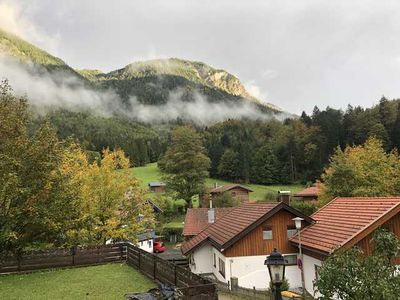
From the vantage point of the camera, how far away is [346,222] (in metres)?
21.8

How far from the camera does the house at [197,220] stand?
4243cm

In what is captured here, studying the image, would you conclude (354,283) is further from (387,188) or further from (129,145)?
(129,145)

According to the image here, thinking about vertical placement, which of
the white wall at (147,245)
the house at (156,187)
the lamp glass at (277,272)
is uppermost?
the house at (156,187)

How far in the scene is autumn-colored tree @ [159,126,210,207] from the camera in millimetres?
71000

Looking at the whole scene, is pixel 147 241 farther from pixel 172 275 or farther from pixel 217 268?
pixel 172 275

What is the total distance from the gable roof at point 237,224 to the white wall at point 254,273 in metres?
1.45

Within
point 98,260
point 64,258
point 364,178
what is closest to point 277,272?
point 98,260

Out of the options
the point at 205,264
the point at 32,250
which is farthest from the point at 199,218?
the point at 32,250

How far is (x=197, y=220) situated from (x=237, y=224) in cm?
1785

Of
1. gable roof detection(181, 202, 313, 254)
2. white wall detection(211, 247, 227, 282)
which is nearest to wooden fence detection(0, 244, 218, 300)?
gable roof detection(181, 202, 313, 254)

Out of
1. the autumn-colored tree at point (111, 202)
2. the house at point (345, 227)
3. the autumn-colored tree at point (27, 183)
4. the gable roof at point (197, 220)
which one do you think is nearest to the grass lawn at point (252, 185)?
the gable roof at point (197, 220)

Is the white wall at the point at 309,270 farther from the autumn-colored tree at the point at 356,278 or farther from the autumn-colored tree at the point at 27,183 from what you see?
the autumn-colored tree at the point at 356,278

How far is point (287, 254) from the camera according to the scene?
82.7 ft

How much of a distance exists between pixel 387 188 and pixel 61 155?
3222cm
